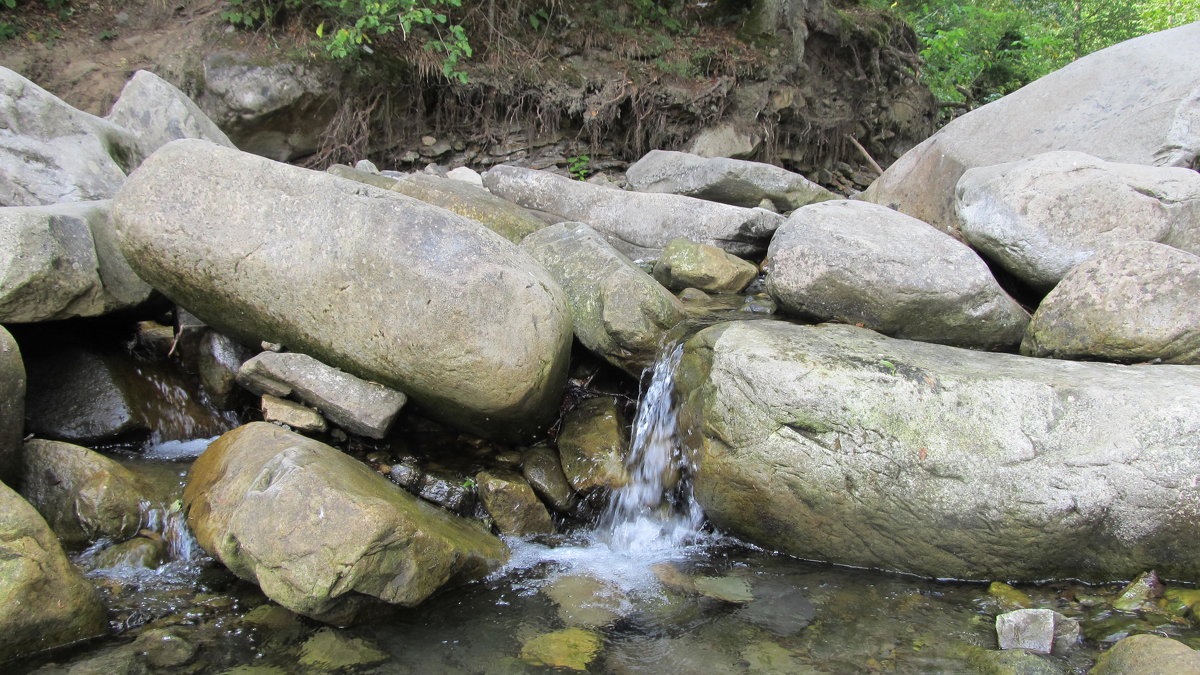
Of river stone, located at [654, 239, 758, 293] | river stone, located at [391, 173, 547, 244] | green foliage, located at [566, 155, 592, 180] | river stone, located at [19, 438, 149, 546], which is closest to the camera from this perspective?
river stone, located at [19, 438, 149, 546]

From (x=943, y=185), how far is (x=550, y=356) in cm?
409

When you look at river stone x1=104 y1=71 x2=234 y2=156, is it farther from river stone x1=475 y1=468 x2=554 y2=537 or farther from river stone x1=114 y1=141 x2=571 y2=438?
river stone x1=475 y1=468 x2=554 y2=537

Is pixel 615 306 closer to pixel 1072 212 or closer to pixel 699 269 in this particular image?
pixel 699 269

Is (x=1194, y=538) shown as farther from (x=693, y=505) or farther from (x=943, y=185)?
(x=943, y=185)

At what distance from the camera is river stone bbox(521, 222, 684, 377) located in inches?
175

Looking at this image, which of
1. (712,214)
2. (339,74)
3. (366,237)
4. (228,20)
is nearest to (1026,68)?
(712,214)

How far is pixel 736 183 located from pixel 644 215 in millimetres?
1405

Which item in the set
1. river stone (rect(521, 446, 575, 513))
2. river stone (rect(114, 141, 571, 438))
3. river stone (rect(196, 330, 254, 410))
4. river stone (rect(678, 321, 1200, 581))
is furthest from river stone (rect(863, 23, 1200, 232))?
river stone (rect(196, 330, 254, 410))

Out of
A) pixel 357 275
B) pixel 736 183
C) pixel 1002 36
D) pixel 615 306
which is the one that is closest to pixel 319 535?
pixel 357 275

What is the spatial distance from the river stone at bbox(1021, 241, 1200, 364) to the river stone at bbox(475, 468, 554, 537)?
2756mm

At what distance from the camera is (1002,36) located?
43.7 ft

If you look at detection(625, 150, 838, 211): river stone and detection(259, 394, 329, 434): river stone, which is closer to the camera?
detection(259, 394, 329, 434): river stone

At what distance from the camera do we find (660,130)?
10.5m

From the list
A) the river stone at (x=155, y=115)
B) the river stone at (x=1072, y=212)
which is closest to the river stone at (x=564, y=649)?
the river stone at (x=1072, y=212)
